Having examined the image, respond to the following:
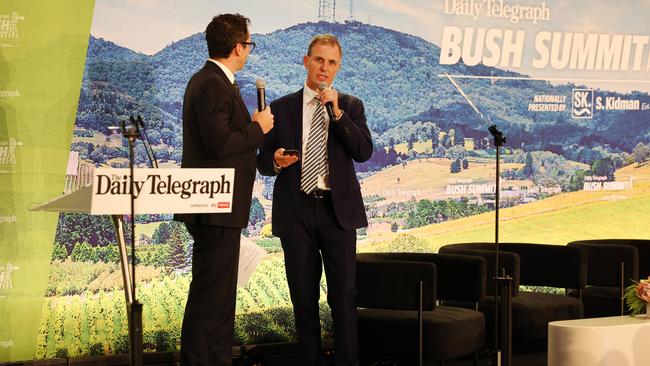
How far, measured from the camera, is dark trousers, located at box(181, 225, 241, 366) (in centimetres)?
409

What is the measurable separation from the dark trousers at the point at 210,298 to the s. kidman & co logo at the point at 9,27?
1.96m

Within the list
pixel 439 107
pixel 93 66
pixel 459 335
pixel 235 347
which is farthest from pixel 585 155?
pixel 93 66

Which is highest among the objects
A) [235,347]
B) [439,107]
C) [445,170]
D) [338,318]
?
[439,107]

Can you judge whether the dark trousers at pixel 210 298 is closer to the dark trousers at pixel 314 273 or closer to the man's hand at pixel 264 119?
the man's hand at pixel 264 119

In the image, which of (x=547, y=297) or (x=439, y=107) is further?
(x=439, y=107)

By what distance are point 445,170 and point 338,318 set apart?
2091 mm

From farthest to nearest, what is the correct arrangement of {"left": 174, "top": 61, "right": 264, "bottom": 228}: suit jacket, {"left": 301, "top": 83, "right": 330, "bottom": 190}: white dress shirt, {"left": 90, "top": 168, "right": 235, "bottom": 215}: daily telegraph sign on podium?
{"left": 301, "top": 83, "right": 330, "bottom": 190}: white dress shirt
{"left": 174, "top": 61, "right": 264, "bottom": 228}: suit jacket
{"left": 90, "top": 168, "right": 235, "bottom": 215}: daily telegraph sign on podium

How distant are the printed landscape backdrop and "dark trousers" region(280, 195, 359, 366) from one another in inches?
48.5

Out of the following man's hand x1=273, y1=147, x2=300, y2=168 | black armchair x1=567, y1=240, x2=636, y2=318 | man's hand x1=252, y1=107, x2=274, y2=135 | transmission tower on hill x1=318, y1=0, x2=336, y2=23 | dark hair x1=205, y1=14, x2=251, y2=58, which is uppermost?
transmission tower on hill x1=318, y1=0, x2=336, y2=23

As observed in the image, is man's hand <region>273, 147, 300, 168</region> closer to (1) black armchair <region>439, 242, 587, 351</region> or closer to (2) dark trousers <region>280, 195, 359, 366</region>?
(2) dark trousers <region>280, 195, 359, 366</region>

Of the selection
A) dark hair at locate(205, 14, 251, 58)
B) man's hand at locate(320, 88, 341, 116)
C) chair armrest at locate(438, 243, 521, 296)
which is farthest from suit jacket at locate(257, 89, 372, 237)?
chair armrest at locate(438, 243, 521, 296)

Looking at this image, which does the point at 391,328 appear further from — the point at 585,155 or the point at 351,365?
the point at 585,155

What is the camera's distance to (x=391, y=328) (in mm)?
5066

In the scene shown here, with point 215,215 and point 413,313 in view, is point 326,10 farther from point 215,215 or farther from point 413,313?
point 215,215
